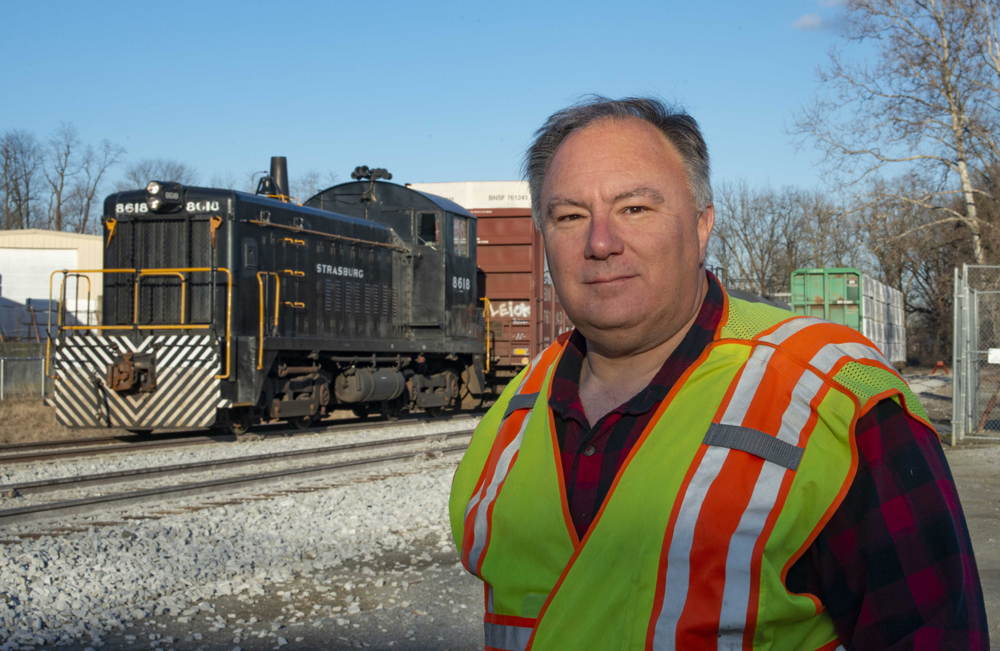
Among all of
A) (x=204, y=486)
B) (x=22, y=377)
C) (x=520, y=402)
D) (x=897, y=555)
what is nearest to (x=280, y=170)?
(x=204, y=486)

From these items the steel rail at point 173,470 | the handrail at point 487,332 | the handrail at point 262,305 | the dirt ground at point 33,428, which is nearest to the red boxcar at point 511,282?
the handrail at point 487,332

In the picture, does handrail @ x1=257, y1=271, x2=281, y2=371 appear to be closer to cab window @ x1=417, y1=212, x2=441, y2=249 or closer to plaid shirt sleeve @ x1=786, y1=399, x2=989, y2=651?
cab window @ x1=417, y1=212, x2=441, y2=249

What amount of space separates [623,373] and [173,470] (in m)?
7.95

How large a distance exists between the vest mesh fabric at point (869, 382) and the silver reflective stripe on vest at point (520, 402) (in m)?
0.68

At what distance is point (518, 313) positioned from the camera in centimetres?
1652

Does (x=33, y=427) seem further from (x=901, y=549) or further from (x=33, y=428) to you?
(x=901, y=549)

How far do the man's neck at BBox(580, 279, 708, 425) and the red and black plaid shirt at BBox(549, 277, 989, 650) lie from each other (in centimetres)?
46

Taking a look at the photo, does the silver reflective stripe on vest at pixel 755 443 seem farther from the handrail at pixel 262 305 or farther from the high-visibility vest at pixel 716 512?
the handrail at pixel 262 305

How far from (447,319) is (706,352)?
13494 mm

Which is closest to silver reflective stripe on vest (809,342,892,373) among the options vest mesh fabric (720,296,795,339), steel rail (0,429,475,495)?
vest mesh fabric (720,296,795,339)

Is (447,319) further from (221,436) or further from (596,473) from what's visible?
(596,473)

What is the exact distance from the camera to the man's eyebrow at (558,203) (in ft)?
5.58

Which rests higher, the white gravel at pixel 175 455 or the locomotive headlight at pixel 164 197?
the locomotive headlight at pixel 164 197

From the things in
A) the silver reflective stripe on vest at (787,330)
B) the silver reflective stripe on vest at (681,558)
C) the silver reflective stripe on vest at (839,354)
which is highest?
the silver reflective stripe on vest at (787,330)
